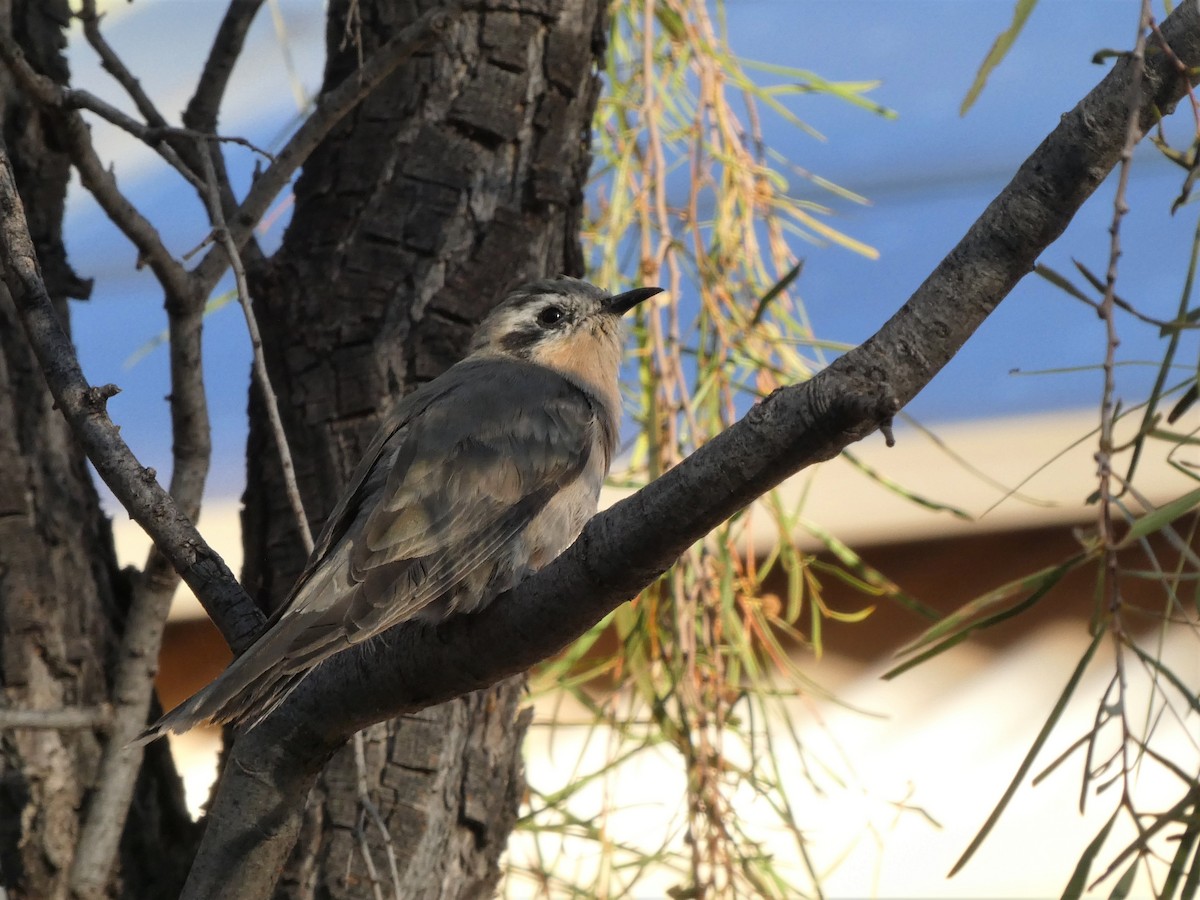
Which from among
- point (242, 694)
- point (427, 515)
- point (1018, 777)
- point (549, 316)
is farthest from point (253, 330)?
point (1018, 777)

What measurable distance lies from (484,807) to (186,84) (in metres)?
4.12

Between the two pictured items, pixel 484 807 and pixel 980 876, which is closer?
pixel 484 807

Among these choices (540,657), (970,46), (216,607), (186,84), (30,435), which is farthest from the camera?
(186,84)

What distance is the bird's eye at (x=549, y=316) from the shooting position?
152 inches

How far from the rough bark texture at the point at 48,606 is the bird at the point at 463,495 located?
1.06 feet

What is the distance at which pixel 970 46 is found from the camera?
5.58 m

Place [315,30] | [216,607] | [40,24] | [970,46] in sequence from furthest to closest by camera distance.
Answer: [970,46] < [315,30] < [40,24] < [216,607]

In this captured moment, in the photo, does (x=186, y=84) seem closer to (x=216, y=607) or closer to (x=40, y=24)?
(x=40, y=24)

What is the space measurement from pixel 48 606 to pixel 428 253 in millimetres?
1197

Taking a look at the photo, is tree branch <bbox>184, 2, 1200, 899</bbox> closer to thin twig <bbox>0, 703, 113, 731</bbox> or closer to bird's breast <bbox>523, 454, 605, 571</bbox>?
thin twig <bbox>0, 703, 113, 731</bbox>

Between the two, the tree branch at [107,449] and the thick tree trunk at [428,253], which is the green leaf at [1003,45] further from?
the thick tree trunk at [428,253]

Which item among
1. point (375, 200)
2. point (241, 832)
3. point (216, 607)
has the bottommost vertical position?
point (241, 832)

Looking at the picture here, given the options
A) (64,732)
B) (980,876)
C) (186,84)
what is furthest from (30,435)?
(980,876)

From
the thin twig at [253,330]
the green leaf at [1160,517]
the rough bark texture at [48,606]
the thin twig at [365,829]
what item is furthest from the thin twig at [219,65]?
the green leaf at [1160,517]
